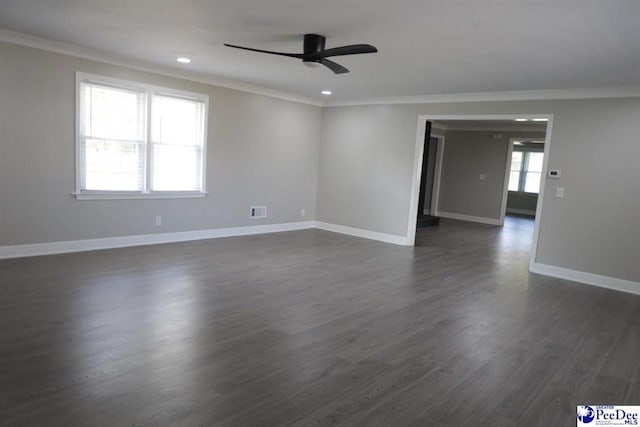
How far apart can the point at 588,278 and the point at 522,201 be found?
28.6ft

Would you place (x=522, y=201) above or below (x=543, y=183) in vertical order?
below

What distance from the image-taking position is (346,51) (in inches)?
139

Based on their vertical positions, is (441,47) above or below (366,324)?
above

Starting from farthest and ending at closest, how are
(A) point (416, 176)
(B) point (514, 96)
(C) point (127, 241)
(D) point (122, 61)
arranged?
1. (A) point (416, 176)
2. (B) point (514, 96)
3. (C) point (127, 241)
4. (D) point (122, 61)

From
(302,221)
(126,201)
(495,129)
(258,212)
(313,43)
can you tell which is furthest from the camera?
(495,129)

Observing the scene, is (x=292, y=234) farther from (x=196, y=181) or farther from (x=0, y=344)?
(x=0, y=344)

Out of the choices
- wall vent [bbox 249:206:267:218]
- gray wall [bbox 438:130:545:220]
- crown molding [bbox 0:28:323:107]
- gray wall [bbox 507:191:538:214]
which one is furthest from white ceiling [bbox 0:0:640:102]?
gray wall [bbox 507:191:538:214]

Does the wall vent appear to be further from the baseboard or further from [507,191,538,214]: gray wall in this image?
[507,191,538,214]: gray wall

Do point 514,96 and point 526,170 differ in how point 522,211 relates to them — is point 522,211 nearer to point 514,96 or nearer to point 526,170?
point 526,170

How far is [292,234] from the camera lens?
7.80 meters

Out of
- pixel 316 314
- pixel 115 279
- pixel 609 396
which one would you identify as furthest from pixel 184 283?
→ pixel 609 396

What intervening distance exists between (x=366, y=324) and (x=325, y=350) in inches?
26.6

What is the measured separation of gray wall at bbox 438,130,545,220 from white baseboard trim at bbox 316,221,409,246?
439cm

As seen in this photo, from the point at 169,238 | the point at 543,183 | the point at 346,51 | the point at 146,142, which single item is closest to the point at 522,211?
the point at 543,183
